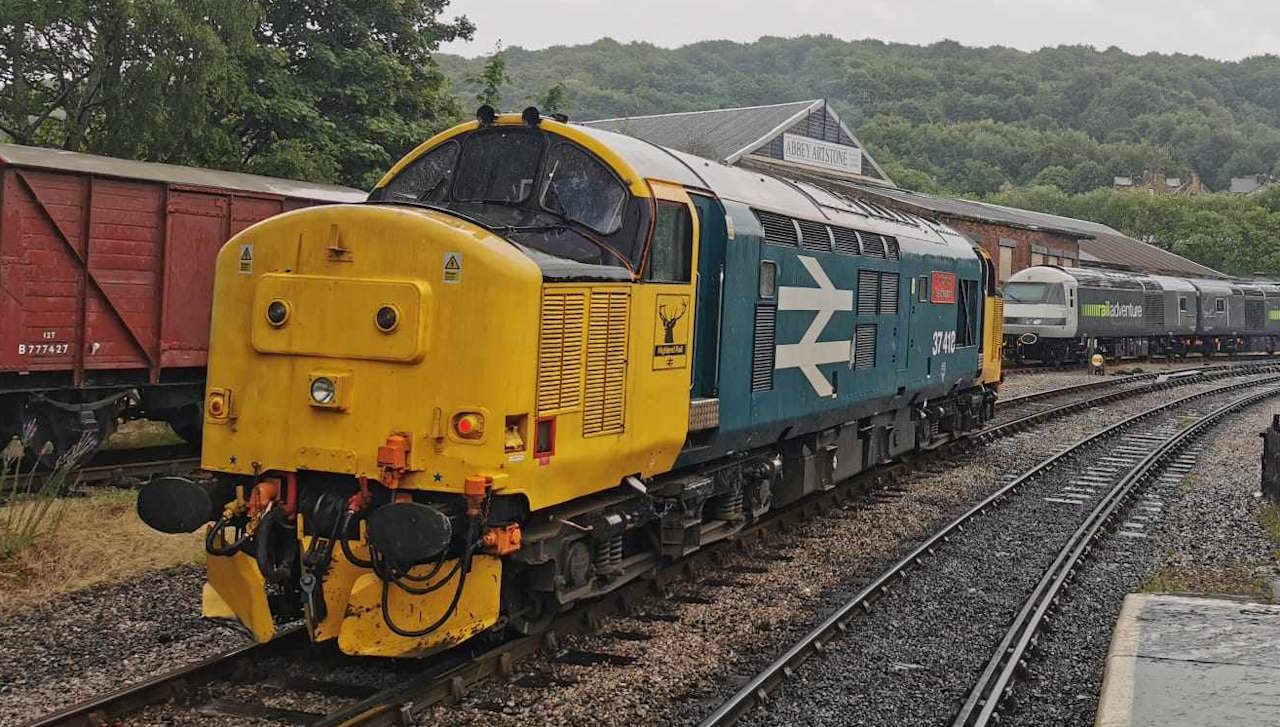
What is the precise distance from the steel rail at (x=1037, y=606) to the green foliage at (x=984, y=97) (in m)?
70.8

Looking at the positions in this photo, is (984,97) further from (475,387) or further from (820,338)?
(475,387)

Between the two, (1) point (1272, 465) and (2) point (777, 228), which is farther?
(1) point (1272, 465)

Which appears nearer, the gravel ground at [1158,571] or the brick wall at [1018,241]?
the gravel ground at [1158,571]

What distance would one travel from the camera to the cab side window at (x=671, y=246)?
7375 mm

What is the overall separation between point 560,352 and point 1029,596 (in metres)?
4.79

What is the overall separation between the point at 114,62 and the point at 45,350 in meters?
6.19

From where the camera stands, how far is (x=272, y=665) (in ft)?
22.0

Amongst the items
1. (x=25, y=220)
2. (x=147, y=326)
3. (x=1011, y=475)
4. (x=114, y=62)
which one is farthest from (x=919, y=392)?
(x=114, y=62)

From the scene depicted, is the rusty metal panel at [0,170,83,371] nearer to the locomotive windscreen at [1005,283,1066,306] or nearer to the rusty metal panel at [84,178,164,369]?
the rusty metal panel at [84,178,164,369]

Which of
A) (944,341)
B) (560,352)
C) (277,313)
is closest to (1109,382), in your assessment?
(944,341)

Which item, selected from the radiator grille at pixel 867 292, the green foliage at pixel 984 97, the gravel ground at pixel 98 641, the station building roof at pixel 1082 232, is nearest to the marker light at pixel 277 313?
the gravel ground at pixel 98 641

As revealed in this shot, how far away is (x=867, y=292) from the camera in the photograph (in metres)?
11.4

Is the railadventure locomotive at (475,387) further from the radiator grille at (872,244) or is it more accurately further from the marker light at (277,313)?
the radiator grille at (872,244)

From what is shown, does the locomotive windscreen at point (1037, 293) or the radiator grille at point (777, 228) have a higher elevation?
the locomotive windscreen at point (1037, 293)
